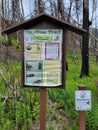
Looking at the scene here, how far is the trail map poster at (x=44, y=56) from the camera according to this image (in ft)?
14.5

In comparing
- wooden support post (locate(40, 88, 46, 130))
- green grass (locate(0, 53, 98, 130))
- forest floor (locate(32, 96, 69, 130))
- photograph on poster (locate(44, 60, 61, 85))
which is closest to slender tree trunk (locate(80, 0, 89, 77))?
green grass (locate(0, 53, 98, 130))

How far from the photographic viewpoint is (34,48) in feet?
14.5

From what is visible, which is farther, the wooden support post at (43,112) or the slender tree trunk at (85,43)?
the slender tree trunk at (85,43)

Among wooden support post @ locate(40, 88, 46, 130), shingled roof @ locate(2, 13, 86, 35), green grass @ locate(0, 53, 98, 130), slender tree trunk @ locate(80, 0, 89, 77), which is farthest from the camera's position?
slender tree trunk @ locate(80, 0, 89, 77)

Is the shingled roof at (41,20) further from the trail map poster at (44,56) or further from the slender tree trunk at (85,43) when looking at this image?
the slender tree trunk at (85,43)

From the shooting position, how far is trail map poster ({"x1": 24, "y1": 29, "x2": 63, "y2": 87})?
441 cm

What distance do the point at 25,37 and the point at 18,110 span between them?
1.94 metres

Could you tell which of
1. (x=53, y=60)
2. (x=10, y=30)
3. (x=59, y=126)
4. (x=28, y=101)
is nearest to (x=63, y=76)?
(x=53, y=60)

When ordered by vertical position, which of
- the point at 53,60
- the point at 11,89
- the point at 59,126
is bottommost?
the point at 59,126

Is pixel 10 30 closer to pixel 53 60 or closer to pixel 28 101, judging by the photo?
pixel 53 60

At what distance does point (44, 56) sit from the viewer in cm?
441

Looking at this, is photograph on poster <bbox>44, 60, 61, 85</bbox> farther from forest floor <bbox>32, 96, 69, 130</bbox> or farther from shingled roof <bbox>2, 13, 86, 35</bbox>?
forest floor <bbox>32, 96, 69, 130</bbox>

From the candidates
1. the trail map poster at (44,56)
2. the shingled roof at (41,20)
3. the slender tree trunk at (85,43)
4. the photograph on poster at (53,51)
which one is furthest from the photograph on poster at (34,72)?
the slender tree trunk at (85,43)

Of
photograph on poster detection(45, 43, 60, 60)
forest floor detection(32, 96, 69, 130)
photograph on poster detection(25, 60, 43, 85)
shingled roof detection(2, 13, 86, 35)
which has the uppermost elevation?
shingled roof detection(2, 13, 86, 35)
